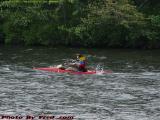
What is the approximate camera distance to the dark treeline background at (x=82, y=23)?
71.1 metres

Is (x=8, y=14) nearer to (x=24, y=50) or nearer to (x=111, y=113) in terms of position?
(x=24, y=50)

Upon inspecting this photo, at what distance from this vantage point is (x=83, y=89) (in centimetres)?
4319

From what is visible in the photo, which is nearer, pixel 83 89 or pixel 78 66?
pixel 83 89

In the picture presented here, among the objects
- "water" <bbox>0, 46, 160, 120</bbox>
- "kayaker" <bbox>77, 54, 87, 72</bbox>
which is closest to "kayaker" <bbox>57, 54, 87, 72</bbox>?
"kayaker" <bbox>77, 54, 87, 72</bbox>

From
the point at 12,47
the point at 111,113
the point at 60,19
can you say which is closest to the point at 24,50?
the point at 12,47

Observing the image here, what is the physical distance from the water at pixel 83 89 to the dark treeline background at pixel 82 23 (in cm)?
838

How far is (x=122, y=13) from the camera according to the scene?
233ft

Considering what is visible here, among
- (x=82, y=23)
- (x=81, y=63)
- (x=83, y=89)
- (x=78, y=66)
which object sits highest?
(x=82, y=23)

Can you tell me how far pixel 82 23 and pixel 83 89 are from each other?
1173 inches

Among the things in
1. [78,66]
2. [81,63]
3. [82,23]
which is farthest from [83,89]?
[82,23]

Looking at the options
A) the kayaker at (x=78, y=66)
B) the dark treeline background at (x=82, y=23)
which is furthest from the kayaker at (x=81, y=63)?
the dark treeline background at (x=82, y=23)

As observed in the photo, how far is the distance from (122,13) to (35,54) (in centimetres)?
1243

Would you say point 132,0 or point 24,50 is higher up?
point 132,0

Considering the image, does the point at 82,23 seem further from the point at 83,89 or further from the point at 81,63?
the point at 83,89
